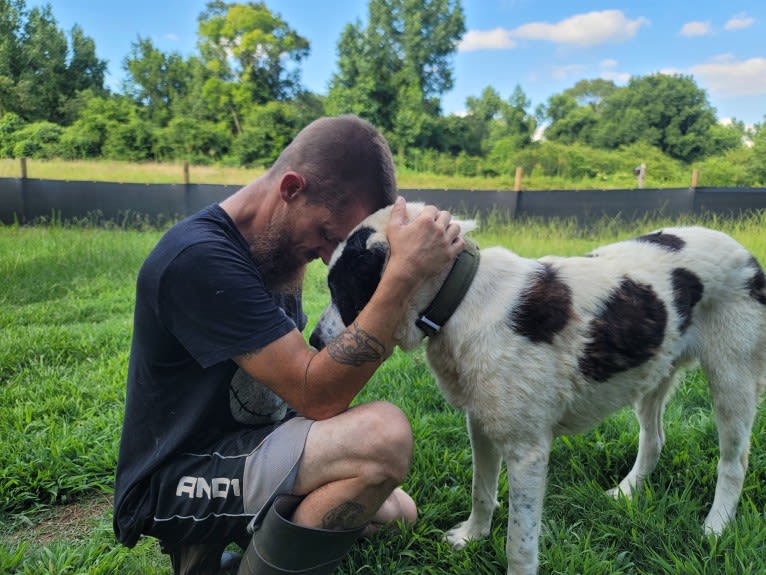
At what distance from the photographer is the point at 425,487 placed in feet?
9.02

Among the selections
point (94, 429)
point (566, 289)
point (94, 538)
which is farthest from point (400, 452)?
point (94, 429)

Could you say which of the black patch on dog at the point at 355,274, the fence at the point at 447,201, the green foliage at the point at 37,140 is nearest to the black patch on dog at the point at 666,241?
the black patch on dog at the point at 355,274

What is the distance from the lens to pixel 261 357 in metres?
1.78

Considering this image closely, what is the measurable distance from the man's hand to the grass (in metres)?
1.28

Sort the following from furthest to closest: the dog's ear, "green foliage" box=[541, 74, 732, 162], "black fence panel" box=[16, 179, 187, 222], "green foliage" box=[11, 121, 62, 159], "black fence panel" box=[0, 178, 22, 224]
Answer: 1. "green foliage" box=[541, 74, 732, 162]
2. "green foliage" box=[11, 121, 62, 159]
3. "black fence panel" box=[16, 179, 187, 222]
4. "black fence panel" box=[0, 178, 22, 224]
5. the dog's ear

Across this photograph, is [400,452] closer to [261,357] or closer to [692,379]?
[261,357]

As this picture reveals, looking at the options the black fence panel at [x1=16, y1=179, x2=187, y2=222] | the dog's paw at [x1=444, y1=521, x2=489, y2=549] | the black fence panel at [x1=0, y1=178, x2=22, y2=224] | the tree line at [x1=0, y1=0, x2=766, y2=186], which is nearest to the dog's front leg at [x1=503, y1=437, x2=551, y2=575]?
the dog's paw at [x1=444, y1=521, x2=489, y2=549]

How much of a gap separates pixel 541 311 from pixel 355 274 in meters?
0.72

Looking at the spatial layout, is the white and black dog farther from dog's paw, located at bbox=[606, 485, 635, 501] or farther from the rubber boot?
the rubber boot

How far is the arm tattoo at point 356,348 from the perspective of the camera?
5.96 ft

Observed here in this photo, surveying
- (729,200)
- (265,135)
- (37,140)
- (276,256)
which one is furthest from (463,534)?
(265,135)

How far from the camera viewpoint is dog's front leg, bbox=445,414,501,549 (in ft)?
7.86

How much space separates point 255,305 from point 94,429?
86.2 inches

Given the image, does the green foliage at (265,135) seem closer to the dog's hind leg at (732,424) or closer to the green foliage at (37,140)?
the green foliage at (37,140)
